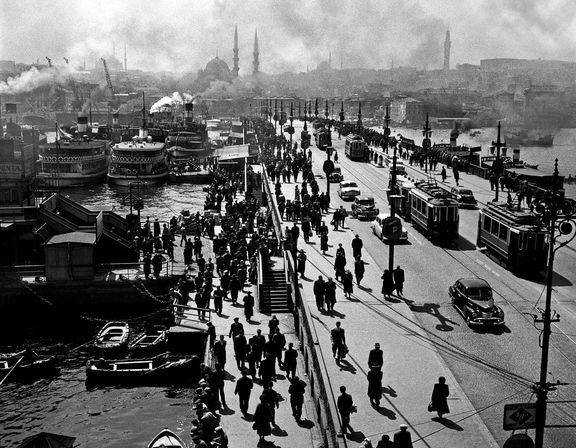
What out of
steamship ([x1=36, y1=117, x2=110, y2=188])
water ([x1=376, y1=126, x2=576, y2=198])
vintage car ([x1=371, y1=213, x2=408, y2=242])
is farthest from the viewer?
steamship ([x1=36, y1=117, x2=110, y2=188])

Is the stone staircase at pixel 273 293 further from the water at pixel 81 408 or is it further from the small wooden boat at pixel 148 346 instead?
the water at pixel 81 408

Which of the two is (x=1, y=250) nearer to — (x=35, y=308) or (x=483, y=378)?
(x=35, y=308)

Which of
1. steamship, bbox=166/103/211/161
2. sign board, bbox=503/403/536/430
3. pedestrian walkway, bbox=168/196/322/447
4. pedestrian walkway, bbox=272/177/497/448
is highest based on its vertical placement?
sign board, bbox=503/403/536/430

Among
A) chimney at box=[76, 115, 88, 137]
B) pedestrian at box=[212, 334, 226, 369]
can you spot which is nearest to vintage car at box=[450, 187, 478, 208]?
pedestrian at box=[212, 334, 226, 369]

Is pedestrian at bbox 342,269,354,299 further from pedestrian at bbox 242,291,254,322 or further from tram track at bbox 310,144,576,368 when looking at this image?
tram track at bbox 310,144,576,368

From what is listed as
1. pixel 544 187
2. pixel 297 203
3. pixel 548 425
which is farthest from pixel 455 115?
pixel 548 425

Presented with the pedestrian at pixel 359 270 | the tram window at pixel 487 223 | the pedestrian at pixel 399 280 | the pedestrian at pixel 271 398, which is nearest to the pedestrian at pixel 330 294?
the pedestrian at pixel 399 280
